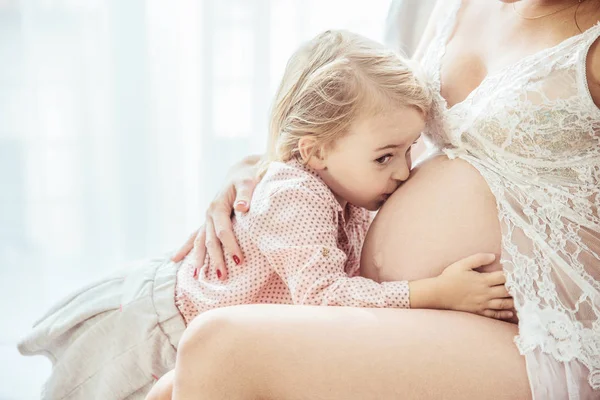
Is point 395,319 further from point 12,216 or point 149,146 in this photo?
point 12,216

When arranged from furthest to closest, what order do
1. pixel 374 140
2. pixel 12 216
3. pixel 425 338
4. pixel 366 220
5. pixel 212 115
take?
pixel 12 216
pixel 212 115
pixel 366 220
pixel 374 140
pixel 425 338

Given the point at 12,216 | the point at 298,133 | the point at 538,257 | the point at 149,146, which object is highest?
the point at 298,133

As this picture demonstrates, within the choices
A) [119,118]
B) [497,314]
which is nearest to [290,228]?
[497,314]

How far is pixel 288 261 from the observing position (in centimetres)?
118

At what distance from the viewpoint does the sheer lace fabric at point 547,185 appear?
987 millimetres

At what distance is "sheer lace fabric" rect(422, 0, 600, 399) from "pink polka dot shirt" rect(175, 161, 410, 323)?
0.21 metres

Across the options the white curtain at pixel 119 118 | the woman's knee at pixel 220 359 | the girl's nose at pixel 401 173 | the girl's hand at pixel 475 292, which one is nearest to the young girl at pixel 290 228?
the girl's nose at pixel 401 173

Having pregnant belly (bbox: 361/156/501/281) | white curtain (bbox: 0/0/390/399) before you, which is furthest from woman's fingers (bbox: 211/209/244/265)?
white curtain (bbox: 0/0/390/399)

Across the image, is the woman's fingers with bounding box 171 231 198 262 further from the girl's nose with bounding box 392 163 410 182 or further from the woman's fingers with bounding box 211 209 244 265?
the girl's nose with bounding box 392 163 410 182

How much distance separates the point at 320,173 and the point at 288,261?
219 mm

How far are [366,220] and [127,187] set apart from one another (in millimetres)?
1107

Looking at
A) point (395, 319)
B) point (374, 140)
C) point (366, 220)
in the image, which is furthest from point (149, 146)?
point (395, 319)

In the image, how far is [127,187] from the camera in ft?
7.55

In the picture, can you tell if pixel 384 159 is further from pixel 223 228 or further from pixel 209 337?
pixel 209 337
